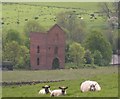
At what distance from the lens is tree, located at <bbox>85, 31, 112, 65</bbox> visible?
72.0 metres

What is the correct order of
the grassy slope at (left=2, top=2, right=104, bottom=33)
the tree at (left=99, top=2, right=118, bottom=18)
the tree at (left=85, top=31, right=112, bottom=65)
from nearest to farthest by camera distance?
1. the tree at (left=85, top=31, right=112, bottom=65)
2. the tree at (left=99, top=2, right=118, bottom=18)
3. the grassy slope at (left=2, top=2, right=104, bottom=33)

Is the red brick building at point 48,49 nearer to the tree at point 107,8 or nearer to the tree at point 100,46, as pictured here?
the tree at point 100,46

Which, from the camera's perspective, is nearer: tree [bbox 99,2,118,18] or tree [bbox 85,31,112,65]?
tree [bbox 85,31,112,65]

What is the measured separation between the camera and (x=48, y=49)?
220ft

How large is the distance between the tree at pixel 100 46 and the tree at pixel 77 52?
6.52 ft

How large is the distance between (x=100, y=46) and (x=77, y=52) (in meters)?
4.65

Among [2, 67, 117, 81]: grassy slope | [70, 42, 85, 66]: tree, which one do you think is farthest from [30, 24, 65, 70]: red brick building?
[2, 67, 117, 81]: grassy slope

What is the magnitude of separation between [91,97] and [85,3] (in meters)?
111

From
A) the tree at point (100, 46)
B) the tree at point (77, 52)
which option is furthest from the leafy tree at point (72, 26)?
the tree at point (100, 46)

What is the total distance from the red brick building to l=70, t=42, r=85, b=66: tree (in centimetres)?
638

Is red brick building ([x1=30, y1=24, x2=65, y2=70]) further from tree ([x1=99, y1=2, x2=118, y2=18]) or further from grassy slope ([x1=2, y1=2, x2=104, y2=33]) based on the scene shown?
grassy slope ([x1=2, y1=2, x2=104, y2=33])

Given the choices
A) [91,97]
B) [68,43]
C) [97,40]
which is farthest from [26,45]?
[91,97]

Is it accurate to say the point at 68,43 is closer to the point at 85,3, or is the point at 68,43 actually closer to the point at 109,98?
the point at 85,3

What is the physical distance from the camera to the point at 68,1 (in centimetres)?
12169
